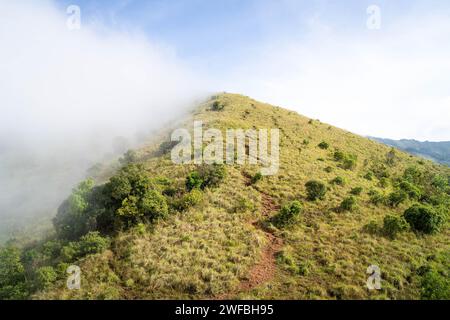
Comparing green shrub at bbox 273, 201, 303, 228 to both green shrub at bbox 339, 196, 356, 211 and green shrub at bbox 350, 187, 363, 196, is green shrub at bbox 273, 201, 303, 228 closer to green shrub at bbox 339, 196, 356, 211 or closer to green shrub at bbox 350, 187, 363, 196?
green shrub at bbox 339, 196, 356, 211

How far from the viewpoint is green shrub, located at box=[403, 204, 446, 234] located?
92.8ft

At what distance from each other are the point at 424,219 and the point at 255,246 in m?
16.0

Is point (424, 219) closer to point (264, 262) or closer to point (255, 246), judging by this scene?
point (264, 262)

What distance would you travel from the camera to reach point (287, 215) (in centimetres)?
2969

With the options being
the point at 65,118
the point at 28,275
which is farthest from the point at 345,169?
the point at 65,118

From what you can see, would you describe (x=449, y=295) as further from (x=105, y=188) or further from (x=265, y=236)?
(x=105, y=188)

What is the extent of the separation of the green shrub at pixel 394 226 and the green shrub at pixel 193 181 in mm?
18551

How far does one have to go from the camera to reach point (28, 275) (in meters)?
25.8

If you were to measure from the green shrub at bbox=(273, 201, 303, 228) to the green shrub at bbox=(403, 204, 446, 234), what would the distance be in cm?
1016

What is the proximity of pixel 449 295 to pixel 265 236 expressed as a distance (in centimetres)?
1342

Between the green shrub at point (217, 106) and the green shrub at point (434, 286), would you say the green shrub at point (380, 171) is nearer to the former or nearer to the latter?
the green shrub at point (434, 286)

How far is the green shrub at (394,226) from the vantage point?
27.6m

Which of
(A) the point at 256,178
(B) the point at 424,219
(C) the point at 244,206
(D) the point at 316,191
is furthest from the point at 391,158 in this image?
(C) the point at 244,206

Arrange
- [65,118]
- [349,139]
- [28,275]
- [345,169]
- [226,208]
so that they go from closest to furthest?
[28,275]
[226,208]
[345,169]
[349,139]
[65,118]
